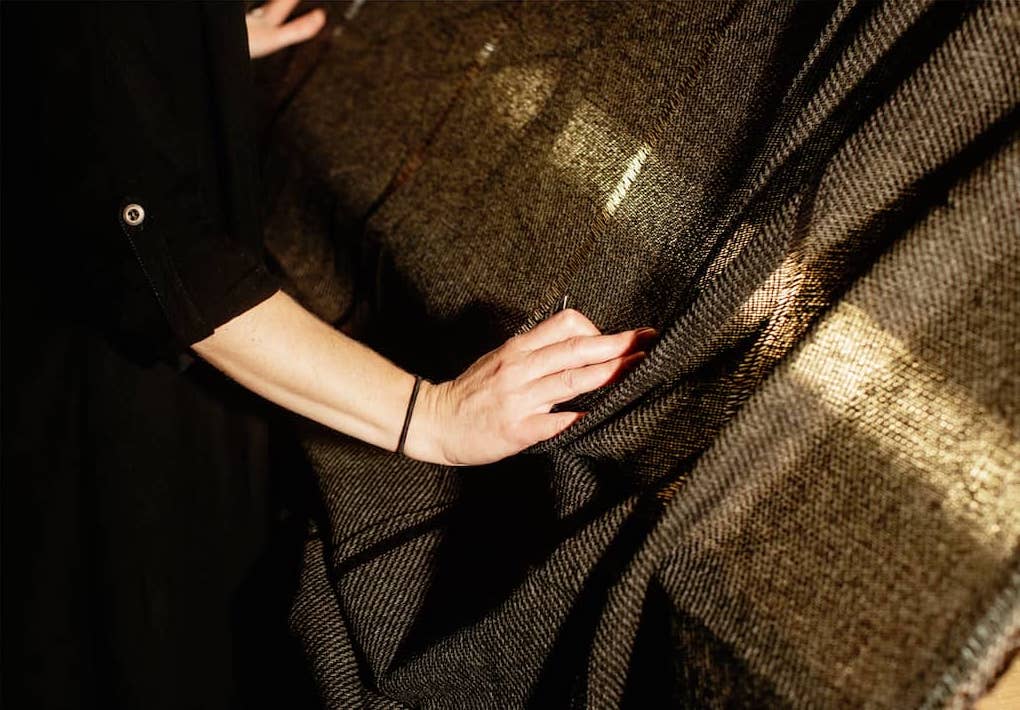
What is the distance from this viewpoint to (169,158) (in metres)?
0.65

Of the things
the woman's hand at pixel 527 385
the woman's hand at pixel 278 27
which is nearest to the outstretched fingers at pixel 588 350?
the woman's hand at pixel 527 385

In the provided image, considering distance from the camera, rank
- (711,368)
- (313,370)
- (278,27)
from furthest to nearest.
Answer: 1. (278,27)
2. (313,370)
3. (711,368)

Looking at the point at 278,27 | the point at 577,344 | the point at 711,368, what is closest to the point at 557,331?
the point at 577,344

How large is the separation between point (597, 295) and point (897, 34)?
0.31 meters

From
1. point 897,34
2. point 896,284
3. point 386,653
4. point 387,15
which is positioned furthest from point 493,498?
point 387,15

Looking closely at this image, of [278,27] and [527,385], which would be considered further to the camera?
[278,27]

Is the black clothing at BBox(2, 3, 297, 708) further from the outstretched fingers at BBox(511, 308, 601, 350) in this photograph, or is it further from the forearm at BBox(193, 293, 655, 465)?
the outstretched fingers at BBox(511, 308, 601, 350)

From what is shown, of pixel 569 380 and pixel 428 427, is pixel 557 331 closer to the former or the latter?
pixel 569 380

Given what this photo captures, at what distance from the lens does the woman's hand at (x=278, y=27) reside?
3.70 feet

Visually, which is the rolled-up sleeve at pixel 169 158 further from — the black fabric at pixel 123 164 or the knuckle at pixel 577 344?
the knuckle at pixel 577 344

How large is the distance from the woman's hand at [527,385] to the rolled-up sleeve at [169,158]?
22 centimetres

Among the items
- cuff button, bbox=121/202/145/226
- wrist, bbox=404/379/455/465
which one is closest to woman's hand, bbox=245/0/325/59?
cuff button, bbox=121/202/145/226

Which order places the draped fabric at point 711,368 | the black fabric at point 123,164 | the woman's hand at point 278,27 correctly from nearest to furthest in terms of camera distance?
the draped fabric at point 711,368, the black fabric at point 123,164, the woman's hand at point 278,27

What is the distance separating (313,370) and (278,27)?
721 millimetres
